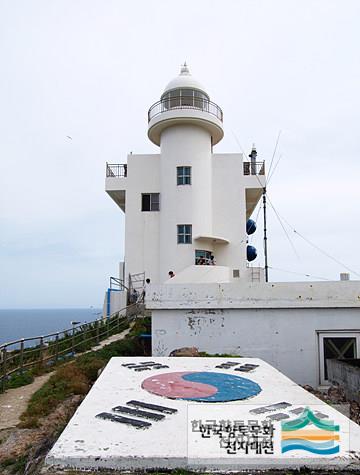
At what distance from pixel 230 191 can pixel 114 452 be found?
1772cm

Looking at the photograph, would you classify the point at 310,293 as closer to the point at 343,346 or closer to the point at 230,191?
the point at 343,346

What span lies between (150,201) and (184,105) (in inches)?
195

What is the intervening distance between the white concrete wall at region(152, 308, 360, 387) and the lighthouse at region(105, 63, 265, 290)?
765 cm

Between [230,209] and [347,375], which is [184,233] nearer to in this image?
[230,209]

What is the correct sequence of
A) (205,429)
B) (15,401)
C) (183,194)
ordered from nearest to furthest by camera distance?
(205,429), (15,401), (183,194)

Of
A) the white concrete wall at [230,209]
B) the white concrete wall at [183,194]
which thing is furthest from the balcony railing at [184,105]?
the white concrete wall at [230,209]

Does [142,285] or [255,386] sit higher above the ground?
[142,285]

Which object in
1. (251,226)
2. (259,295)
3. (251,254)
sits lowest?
(259,295)

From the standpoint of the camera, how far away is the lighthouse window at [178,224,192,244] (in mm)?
19031

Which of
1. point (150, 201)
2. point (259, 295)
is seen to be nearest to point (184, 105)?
point (150, 201)

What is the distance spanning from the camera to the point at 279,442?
3469 millimetres

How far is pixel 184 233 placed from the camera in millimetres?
19078

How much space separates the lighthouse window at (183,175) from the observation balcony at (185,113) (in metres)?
2.26

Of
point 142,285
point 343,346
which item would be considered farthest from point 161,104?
point 343,346
